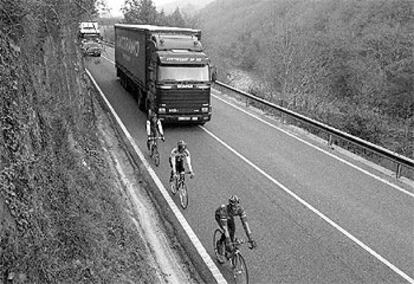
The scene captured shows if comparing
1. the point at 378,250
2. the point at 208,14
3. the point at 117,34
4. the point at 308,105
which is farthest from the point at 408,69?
the point at 208,14

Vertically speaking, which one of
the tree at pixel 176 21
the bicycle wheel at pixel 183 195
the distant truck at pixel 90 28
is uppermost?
the tree at pixel 176 21

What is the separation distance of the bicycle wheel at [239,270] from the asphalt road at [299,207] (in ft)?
0.76

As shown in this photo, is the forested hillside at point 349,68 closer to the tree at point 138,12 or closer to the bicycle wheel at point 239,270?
the tree at point 138,12

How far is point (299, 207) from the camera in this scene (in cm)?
1159

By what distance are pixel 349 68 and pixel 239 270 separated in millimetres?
39808

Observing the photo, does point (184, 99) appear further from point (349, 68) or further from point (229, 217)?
point (349, 68)

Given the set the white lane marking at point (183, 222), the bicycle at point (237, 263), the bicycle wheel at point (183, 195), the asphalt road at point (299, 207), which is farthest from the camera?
the bicycle wheel at point (183, 195)

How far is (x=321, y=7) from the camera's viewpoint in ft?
270

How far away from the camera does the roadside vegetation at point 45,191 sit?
5.93 metres

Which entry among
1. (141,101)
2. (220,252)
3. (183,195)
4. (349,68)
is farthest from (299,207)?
(349,68)

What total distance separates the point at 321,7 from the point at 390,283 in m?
81.0

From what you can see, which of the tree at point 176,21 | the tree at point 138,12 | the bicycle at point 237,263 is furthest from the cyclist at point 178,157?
the tree at point 176,21

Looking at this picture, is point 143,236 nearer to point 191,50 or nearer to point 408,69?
point 191,50

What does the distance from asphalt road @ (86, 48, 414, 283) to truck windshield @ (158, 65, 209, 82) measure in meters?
2.33
